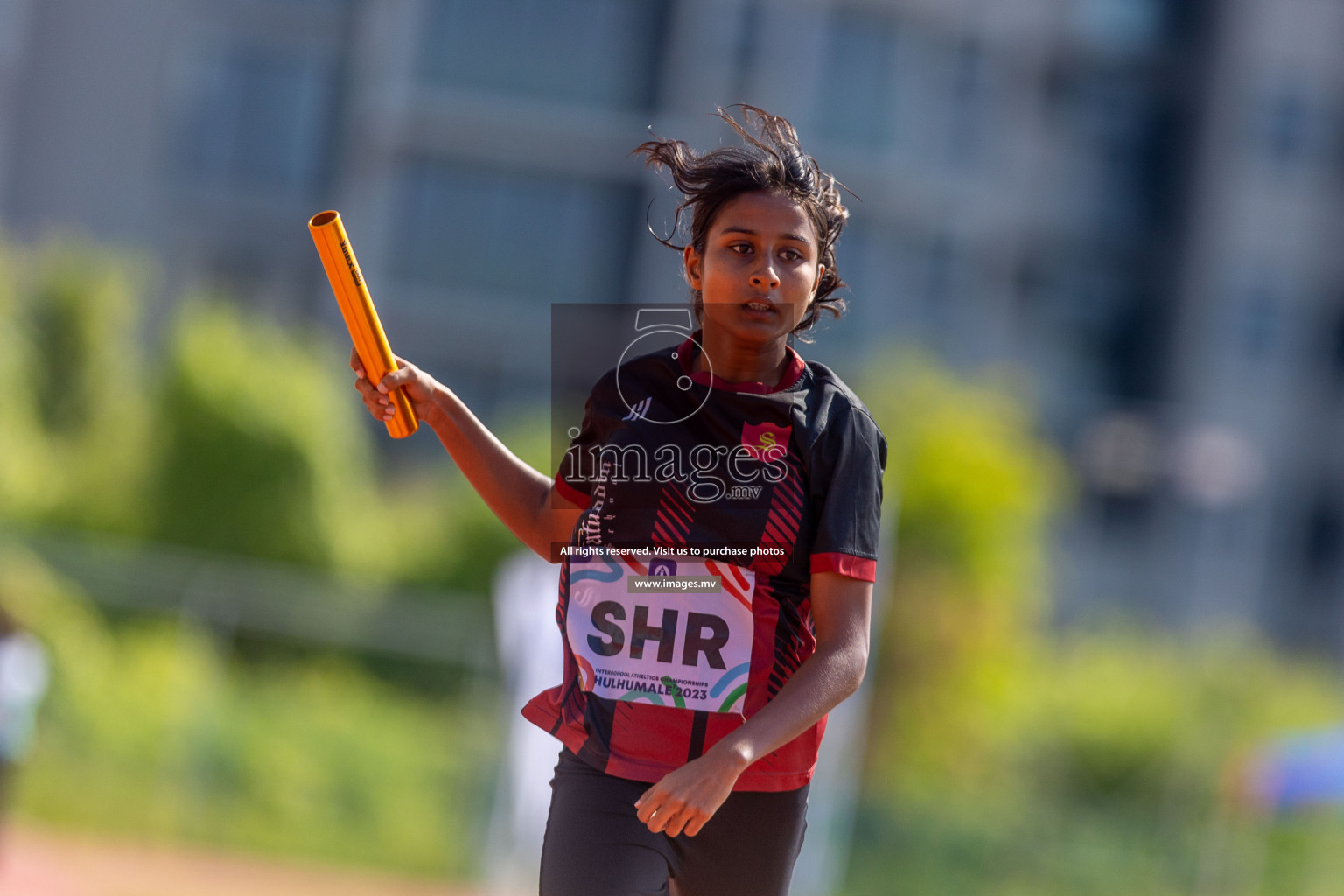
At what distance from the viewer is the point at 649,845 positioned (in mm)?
2332

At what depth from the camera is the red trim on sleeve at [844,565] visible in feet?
7.39

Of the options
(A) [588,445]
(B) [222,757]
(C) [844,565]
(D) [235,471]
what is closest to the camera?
(C) [844,565]

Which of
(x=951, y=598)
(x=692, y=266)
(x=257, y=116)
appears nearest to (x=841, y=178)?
(x=951, y=598)

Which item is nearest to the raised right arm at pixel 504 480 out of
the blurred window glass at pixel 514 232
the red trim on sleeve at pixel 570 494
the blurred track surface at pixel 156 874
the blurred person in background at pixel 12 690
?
the red trim on sleeve at pixel 570 494

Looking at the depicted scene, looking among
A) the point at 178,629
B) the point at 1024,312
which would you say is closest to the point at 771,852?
the point at 178,629

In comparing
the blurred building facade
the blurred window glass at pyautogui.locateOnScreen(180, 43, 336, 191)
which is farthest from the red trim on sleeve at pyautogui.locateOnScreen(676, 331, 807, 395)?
the blurred window glass at pyautogui.locateOnScreen(180, 43, 336, 191)

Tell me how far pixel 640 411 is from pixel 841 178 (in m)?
20.5

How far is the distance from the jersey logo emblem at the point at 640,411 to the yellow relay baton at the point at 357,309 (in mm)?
333

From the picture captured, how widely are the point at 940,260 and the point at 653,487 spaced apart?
886 inches

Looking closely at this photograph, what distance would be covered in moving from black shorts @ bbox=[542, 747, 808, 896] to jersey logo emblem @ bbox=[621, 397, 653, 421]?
0.52 meters

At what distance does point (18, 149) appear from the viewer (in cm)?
2391

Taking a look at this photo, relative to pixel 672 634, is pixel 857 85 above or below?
above

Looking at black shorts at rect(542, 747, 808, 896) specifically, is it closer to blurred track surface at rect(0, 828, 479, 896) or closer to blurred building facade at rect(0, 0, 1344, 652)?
blurred track surface at rect(0, 828, 479, 896)

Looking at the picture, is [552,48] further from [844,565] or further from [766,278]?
[844,565]
